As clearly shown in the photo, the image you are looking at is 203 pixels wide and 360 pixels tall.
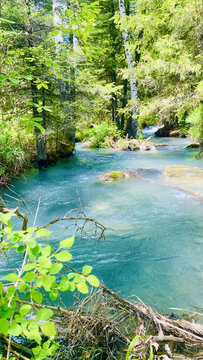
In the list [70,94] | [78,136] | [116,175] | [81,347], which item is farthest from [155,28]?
[78,136]

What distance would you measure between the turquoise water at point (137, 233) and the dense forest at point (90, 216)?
25 mm

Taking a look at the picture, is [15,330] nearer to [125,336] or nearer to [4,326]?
[4,326]

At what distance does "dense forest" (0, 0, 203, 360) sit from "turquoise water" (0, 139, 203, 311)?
0.02 m

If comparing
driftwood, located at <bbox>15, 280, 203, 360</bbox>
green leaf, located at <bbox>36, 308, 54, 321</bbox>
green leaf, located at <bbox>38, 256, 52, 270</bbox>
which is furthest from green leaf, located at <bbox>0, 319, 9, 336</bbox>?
driftwood, located at <bbox>15, 280, 203, 360</bbox>

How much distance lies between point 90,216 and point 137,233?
1.38 m

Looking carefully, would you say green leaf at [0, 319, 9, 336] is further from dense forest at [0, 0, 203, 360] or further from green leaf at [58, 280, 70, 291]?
green leaf at [58, 280, 70, 291]

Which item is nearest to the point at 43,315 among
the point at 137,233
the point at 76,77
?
the point at 137,233

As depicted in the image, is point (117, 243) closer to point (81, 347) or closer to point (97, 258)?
point (97, 258)

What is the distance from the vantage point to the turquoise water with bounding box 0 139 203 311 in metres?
3.03

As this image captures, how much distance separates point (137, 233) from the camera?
457 cm

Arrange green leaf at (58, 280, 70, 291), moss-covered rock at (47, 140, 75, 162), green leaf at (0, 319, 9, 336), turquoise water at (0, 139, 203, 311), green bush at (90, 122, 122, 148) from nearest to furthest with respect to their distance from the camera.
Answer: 1. green leaf at (0, 319, 9, 336)
2. green leaf at (58, 280, 70, 291)
3. turquoise water at (0, 139, 203, 311)
4. moss-covered rock at (47, 140, 75, 162)
5. green bush at (90, 122, 122, 148)

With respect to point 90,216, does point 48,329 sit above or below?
above

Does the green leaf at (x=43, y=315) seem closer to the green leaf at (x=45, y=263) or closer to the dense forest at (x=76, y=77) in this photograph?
the green leaf at (x=45, y=263)

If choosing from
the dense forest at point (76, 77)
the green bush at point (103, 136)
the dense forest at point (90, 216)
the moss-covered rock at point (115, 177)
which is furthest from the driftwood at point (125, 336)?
the green bush at point (103, 136)
